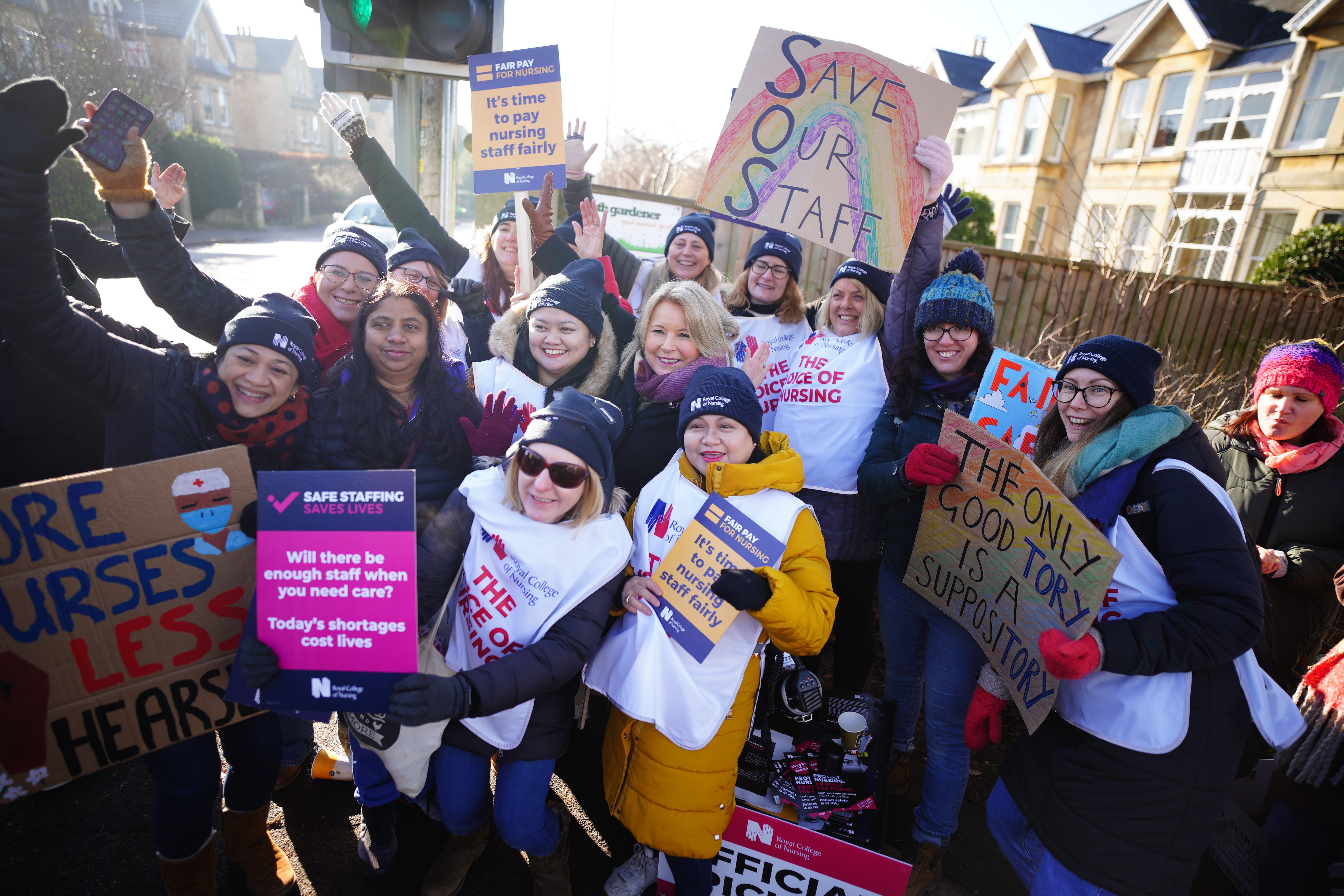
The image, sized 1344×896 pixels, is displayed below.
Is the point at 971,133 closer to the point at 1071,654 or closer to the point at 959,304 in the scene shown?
the point at 959,304

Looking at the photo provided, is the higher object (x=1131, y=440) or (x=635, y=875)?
(x=1131, y=440)

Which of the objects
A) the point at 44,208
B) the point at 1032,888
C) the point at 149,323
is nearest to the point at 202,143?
the point at 149,323

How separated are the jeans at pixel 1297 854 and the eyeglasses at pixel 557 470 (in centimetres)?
265

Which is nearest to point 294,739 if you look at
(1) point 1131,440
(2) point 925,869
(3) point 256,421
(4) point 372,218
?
(3) point 256,421

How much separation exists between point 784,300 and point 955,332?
1143mm

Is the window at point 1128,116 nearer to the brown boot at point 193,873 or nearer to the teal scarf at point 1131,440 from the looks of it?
the teal scarf at point 1131,440

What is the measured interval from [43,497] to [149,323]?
1009cm

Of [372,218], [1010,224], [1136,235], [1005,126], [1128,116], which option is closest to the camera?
[372,218]

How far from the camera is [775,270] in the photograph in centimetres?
351

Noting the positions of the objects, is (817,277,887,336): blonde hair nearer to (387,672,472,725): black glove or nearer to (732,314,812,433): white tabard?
(732,314,812,433): white tabard

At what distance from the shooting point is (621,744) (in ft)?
7.52

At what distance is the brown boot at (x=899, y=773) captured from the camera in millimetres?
3008

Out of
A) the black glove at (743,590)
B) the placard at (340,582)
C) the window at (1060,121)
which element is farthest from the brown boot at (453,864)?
the window at (1060,121)

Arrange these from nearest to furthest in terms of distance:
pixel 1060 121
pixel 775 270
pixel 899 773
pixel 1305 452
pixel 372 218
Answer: pixel 1305 452, pixel 899 773, pixel 775 270, pixel 372 218, pixel 1060 121
